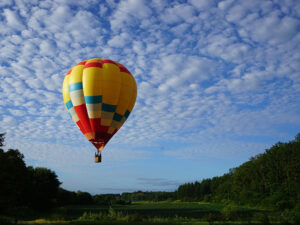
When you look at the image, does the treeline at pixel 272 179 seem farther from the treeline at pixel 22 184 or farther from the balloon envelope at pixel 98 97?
the balloon envelope at pixel 98 97

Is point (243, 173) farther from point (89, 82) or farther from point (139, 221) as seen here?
point (89, 82)

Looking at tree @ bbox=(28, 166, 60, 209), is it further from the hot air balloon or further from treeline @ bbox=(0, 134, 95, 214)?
the hot air balloon

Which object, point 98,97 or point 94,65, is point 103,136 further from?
point 94,65

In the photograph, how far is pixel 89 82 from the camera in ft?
93.4

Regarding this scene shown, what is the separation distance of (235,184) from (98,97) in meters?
102

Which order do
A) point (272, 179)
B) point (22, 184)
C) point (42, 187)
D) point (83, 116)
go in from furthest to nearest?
point (272, 179) < point (42, 187) < point (22, 184) < point (83, 116)

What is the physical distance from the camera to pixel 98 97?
28.4 m

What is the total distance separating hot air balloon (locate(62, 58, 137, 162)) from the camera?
28.5 m

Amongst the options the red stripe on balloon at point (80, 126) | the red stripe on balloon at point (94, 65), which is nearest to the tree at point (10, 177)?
the red stripe on balloon at point (80, 126)

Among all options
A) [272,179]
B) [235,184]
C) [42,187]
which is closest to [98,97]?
[42,187]

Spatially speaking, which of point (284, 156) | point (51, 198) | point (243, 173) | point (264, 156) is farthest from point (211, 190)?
point (51, 198)

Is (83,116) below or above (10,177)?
above

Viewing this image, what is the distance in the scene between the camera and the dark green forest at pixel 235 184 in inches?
1745

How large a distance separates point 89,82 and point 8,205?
25371mm
